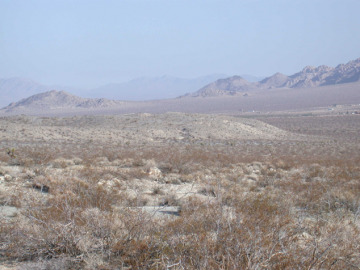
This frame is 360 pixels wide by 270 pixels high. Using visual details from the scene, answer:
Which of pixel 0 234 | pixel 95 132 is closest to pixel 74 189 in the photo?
pixel 0 234

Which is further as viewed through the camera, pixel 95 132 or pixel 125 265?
pixel 95 132

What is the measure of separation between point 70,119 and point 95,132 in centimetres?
1259

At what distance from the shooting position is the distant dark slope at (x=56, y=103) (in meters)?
146

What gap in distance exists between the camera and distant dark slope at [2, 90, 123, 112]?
480 ft

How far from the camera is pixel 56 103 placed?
158 metres

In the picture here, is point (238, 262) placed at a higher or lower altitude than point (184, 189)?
higher

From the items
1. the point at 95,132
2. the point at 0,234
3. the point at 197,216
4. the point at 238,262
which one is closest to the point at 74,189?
the point at 0,234

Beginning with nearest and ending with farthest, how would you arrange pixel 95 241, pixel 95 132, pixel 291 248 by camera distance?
pixel 291 248, pixel 95 241, pixel 95 132

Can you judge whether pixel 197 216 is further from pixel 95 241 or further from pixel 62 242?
pixel 62 242

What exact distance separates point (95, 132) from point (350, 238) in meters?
34.4

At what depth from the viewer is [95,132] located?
123ft

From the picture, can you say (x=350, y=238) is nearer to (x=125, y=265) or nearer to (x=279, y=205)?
(x=279, y=205)

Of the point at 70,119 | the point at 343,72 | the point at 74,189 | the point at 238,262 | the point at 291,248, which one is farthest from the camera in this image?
the point at 343,72

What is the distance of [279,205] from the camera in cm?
634
